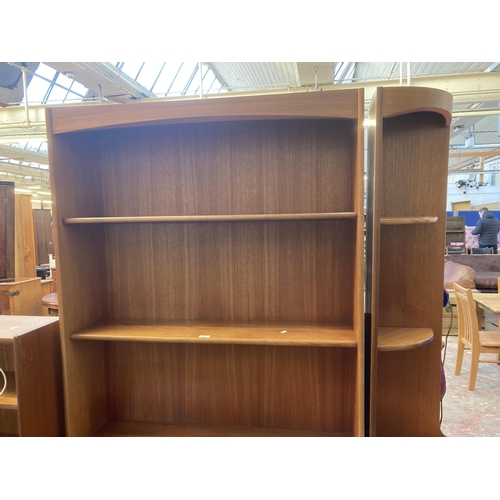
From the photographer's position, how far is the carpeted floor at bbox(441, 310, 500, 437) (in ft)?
7.59

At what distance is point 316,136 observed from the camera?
4.82 feet

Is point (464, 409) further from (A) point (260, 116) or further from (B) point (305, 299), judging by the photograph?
(A) point (260, 116)

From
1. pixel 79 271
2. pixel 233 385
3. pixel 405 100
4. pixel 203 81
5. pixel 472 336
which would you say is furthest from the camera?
pixel 203 81

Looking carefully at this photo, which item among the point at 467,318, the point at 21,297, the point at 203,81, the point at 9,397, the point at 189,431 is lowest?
the point at 189,431

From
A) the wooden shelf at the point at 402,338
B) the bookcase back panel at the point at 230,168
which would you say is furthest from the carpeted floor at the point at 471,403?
the bookcase back panel at the point at 230,168

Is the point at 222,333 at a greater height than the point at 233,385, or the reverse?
the point at 222,333

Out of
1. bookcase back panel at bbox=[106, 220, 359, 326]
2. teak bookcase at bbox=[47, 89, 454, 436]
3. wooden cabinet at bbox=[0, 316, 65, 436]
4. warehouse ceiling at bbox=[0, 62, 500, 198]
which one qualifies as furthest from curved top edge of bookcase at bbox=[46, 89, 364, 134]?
warehouse ceiling at bbox=[0, 62, 500, 198]

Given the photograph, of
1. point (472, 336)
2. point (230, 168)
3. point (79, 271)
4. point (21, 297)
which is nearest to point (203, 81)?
point (21, 297)

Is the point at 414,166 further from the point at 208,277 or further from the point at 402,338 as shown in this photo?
the point at 208,277

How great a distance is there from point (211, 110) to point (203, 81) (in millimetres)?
3612

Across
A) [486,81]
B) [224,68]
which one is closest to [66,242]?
[224,68]

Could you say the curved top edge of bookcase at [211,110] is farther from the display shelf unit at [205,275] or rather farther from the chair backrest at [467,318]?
the chair backrest at [467,318]

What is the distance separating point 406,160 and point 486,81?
316 cm

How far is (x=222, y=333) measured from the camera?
142cm
